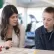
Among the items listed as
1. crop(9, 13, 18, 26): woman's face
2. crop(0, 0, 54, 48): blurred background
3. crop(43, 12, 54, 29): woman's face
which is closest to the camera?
crop(43, 12, 54, 29): woman's face

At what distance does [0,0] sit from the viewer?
206 centimetres

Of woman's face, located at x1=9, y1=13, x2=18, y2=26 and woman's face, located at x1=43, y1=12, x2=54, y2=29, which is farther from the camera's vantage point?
woman's face, located at x1=9, y1=13, x2=18, y2=26

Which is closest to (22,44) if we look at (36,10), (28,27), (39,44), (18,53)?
(39,44)

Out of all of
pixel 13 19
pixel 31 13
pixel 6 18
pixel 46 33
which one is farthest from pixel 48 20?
pixel 31 13

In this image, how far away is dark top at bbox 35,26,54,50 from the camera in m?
1.34

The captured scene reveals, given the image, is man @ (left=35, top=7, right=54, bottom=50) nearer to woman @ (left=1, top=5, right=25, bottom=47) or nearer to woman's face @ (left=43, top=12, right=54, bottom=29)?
woman's face @ (left=43, top=12, right=54, bottom=29)

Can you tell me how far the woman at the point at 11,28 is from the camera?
150 cm

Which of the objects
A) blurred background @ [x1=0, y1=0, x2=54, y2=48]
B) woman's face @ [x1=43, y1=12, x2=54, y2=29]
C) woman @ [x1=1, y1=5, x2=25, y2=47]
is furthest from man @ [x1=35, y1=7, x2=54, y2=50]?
blurred background @ [x1=0, y1=0, x2=54, y2=48]

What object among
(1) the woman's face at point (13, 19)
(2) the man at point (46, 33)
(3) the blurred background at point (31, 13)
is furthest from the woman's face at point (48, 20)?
(3) the blurred background at point (31, 13)

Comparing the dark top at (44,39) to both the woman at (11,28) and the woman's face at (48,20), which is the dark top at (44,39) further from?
the woman at (11,28)

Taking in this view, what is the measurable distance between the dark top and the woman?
0.75 ft

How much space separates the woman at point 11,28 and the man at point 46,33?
239 millimetres

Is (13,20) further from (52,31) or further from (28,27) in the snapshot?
(28,27)

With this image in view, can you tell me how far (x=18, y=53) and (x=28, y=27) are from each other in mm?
1335
